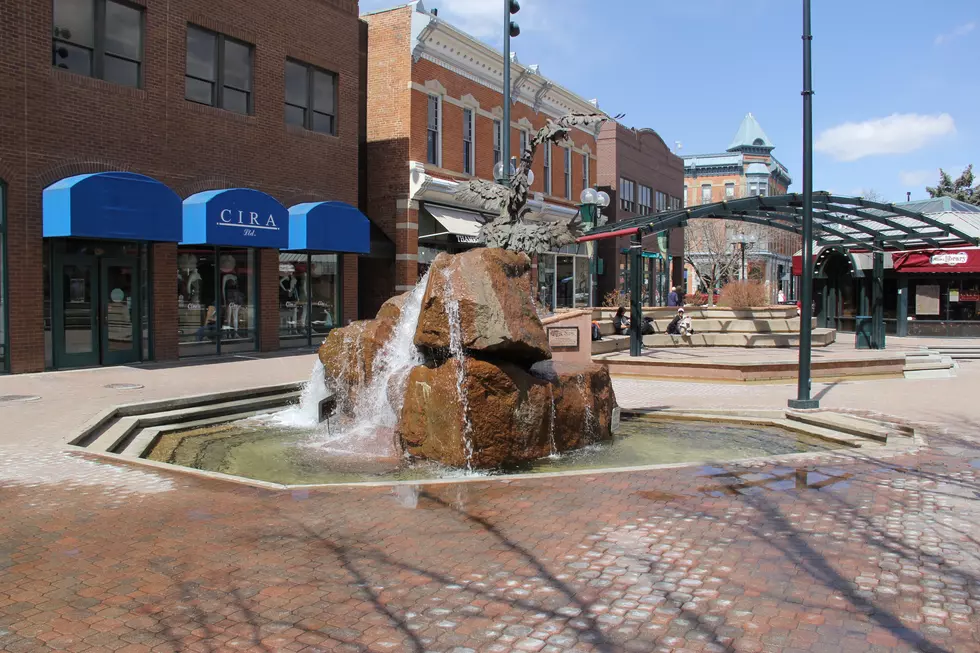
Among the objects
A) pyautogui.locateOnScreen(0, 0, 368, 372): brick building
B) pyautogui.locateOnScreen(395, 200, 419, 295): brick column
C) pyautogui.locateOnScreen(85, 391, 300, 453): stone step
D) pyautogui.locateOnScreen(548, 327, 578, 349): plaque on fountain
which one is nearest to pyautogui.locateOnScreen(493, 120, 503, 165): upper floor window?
pyautogui.locateOnScreen(395, 200, 419, 295): brick column

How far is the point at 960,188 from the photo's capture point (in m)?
52.1

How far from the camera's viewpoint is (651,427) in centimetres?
1099

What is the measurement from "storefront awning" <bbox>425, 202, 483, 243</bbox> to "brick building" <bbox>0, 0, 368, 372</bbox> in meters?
3.77

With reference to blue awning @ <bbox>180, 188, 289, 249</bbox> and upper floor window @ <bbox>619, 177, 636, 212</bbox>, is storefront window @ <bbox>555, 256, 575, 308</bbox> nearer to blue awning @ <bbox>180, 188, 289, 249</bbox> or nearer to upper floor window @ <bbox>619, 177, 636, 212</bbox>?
upper floor window @ <bbox>619, 177, 636, 212</bbox>

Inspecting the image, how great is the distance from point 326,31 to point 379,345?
13751mm

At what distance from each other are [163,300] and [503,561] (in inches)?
558

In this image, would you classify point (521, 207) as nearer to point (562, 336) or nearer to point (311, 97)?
point (562, 336)

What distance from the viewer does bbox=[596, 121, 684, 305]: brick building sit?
40.9 m

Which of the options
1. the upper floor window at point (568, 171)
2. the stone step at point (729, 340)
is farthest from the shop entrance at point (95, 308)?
the upper floor window at point (568, 171)

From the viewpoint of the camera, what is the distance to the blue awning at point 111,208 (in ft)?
46.0

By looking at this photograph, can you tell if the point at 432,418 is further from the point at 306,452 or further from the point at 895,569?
the point at 895,569

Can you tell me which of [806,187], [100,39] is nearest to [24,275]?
[100,39]

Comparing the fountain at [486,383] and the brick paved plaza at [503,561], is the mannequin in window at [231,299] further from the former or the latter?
the brick paved plaza at [503,561]

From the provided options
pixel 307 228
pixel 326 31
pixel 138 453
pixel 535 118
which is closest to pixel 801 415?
pixel 138 453
